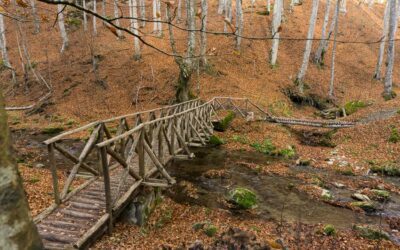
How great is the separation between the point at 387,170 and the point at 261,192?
525 cm

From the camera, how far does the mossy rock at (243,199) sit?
8.69 m

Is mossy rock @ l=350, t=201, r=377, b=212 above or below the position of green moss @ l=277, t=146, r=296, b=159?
above

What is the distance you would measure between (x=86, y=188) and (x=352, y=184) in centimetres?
870

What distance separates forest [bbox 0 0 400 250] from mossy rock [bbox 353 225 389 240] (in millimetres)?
25

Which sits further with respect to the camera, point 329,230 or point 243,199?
point 243,199

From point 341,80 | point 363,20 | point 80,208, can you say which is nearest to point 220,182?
point 80,208

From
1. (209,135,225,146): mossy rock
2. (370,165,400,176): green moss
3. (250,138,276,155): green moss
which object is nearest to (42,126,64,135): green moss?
(209,135,225,146): mossy rock

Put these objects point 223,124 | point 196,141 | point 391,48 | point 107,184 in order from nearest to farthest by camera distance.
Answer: point 107,184
point 196,141
point 223,124
point 391,48

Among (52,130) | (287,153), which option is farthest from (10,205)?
(52,130)

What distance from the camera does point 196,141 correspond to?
1256cm

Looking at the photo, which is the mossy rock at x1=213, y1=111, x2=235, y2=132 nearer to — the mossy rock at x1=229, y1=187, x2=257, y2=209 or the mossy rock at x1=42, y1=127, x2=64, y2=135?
the mossy rock at x1=229, y1=187, x2=257, y2=209

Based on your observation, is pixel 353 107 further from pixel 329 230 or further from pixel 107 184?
pixel 107 184

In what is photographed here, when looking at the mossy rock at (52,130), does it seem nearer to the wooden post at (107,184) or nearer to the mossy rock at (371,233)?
the wooden post at (107,184)

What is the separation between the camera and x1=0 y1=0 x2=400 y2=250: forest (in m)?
5.34
